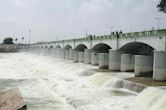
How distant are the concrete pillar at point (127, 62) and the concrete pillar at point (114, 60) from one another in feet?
7.88

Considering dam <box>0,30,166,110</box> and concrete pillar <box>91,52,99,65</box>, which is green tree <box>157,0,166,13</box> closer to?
dam <box>0,30,166,110</box>

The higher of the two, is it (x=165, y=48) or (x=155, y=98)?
(x=165, y=48)

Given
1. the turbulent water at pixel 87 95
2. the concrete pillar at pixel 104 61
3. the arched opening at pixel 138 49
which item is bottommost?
the turbulent water at pixel 87 95

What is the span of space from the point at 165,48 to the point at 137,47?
1502cm

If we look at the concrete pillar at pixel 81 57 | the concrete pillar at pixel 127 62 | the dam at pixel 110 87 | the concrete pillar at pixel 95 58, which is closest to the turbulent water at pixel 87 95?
the dam at pixel 110 87

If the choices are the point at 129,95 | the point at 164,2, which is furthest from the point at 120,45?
the point at 129,95

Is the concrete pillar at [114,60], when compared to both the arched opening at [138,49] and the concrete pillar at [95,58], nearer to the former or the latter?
the arched opening at [138,49]

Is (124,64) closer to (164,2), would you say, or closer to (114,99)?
(164,2)

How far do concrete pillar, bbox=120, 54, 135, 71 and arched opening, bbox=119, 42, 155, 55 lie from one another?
4.55 m

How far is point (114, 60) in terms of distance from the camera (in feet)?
151

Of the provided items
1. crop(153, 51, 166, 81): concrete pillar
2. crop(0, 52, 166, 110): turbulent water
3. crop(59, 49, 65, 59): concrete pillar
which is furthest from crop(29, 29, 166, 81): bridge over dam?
crop(59, 49, 65, 59): concrete pillar

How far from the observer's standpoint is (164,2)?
159 ft

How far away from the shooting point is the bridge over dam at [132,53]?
3359 cm

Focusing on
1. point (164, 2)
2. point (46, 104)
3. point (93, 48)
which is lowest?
point (46, 104)
